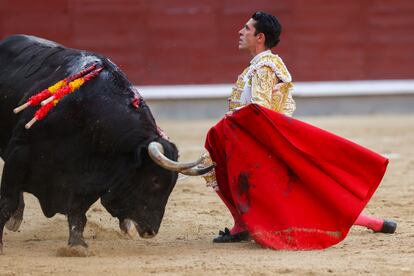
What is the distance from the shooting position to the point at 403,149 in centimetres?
805

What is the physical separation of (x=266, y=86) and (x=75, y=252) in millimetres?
1080

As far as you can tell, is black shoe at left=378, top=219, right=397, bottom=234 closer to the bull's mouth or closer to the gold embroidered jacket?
the gold embroidered jacket

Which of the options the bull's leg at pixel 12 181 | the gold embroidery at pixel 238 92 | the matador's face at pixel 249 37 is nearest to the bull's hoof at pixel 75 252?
the bull's leg at pixel 12 181

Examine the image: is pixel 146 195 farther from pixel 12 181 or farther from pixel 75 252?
pixel 12 181

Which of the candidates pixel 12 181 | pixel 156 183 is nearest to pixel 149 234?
pixel 156 183

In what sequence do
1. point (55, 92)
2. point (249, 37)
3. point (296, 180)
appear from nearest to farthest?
1. point (55, 92)
2. point (296, 180)
3. point (249, 37)

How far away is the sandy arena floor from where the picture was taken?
3.59 meters

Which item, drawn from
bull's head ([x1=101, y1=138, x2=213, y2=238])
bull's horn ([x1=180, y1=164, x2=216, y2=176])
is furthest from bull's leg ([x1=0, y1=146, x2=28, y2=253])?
bull's horn ([x1=180, y1=164, x2=216, y2=176])

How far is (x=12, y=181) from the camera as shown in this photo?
4035 millimetres

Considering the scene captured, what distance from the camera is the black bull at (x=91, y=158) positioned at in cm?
392

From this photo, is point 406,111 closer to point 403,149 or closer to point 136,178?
point 403,149

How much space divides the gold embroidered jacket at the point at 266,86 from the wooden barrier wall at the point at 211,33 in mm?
6445

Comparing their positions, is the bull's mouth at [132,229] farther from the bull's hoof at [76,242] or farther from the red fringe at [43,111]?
the red fringe at [43,111]

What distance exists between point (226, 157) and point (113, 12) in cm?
687
